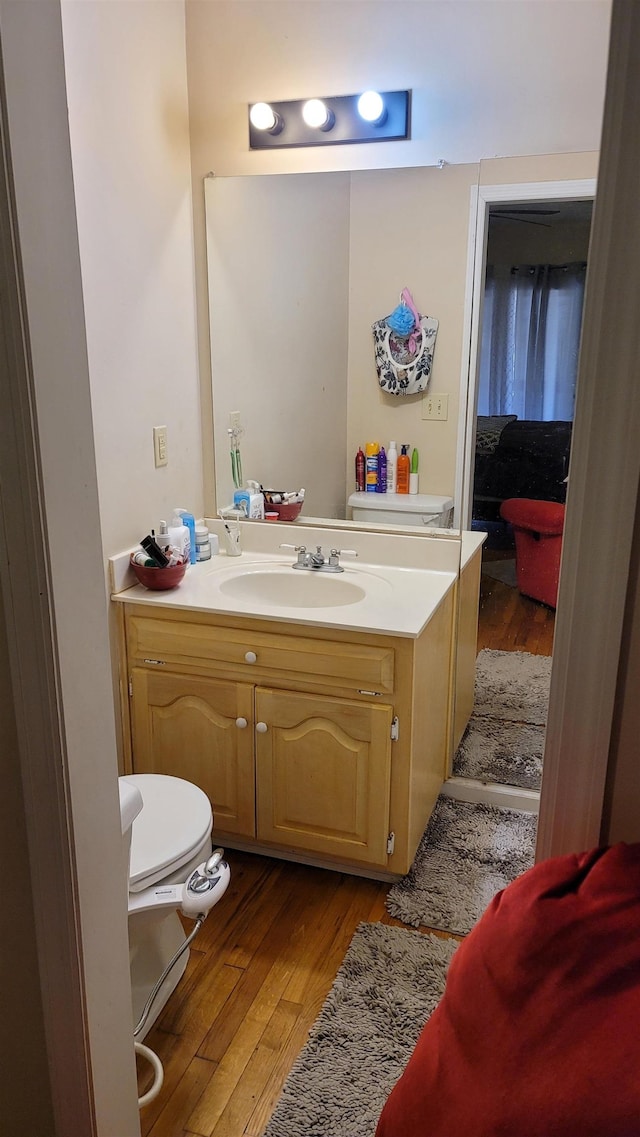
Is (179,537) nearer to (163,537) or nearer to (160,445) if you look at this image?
(163,537)

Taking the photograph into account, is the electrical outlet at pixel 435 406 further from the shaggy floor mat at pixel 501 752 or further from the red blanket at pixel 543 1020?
the red blanket at pixel 543 1020

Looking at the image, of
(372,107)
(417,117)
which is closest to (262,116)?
(372,107)

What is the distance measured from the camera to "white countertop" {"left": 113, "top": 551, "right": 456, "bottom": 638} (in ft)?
6.71

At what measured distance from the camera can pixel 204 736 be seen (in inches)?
89.5

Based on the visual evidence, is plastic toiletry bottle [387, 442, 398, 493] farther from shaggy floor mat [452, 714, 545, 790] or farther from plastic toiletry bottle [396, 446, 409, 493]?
shaggy floor mat [452, 714, 545, 790]

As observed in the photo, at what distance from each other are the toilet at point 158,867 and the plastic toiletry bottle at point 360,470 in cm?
104

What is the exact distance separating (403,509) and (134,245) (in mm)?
1040

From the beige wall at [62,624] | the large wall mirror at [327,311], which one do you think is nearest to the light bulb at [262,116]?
the large wall mirror at [327,311]

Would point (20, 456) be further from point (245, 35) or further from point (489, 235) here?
point (245, 35)

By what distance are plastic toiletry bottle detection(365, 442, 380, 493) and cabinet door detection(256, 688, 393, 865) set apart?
71 centimetres

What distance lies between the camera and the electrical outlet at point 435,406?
238 cm

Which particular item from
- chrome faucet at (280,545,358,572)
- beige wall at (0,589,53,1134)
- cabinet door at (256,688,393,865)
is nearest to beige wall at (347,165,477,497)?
chrome faucet at (280,545,358,572)

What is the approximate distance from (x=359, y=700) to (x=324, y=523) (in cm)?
67

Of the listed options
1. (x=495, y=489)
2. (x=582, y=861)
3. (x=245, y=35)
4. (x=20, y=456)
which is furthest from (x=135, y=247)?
(x=582, y=861)
